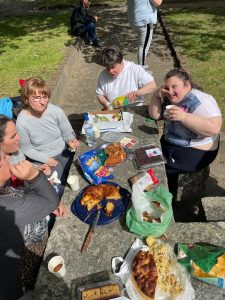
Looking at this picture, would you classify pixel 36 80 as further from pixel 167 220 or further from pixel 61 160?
pixel 167 220

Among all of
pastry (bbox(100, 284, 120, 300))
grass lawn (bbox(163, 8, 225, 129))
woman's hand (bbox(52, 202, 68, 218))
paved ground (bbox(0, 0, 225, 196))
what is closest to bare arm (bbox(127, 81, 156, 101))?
paved ground (bbox(0, 0, 225, 196))

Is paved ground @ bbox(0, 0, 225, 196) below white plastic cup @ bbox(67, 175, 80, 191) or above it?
below

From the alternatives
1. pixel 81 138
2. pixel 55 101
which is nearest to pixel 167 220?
pixel 81 138

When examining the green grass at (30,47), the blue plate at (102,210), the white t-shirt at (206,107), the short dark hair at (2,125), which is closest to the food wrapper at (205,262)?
the blue plate at (102,210)

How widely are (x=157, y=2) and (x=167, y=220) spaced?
16.9ft

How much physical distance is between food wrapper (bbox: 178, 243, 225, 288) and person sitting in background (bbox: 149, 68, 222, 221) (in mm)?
1165

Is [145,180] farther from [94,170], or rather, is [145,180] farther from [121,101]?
[121,101]

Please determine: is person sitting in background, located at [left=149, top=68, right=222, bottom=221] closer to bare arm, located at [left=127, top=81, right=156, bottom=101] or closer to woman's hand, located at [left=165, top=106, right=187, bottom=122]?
woman's hand, located at [left=165, top=106, right=187, bottom=122]

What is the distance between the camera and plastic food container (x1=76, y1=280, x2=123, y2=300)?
1898 mm

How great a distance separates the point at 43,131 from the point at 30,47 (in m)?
5.76

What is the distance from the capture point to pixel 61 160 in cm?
391

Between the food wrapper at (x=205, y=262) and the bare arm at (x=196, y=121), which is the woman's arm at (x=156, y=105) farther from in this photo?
the food wrapper at (x=205, y=262)

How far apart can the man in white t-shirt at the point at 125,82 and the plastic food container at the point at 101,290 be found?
2.69 meters

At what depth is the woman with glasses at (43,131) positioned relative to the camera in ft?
11.5
